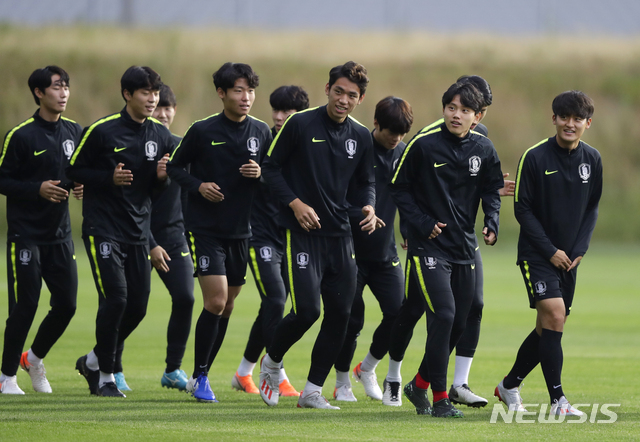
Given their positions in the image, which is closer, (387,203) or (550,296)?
(550,296)

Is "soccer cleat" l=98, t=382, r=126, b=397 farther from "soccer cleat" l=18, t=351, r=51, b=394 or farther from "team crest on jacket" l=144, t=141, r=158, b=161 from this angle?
"team crest on jacket" l=144, t=141, r=158, b=161

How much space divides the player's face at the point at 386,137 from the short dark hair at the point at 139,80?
1.87 meters

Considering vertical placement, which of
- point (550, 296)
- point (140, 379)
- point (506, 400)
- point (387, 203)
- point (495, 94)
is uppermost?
point (495, 94)

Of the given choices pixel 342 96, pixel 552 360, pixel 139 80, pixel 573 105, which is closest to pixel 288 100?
pixel 139 80

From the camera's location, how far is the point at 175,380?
8.42 meters

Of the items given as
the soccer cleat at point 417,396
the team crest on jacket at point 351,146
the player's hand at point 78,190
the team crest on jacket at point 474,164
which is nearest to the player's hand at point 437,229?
the team crest on jacket at point 474,164

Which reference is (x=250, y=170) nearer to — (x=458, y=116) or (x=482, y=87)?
(x=458, y=116)

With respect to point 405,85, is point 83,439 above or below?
below

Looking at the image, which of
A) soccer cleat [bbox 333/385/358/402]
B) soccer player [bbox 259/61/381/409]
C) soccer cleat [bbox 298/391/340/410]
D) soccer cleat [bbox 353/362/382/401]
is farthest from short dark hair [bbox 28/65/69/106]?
soccer cleat [bbox 353/362/382/401]

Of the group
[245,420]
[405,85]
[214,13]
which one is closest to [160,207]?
[245,420]

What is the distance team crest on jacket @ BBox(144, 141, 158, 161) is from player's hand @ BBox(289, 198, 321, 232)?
1620 mm

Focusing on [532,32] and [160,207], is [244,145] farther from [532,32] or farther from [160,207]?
[532,32]

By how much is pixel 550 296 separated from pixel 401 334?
1.38 meters

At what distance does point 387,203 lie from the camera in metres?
8.09
